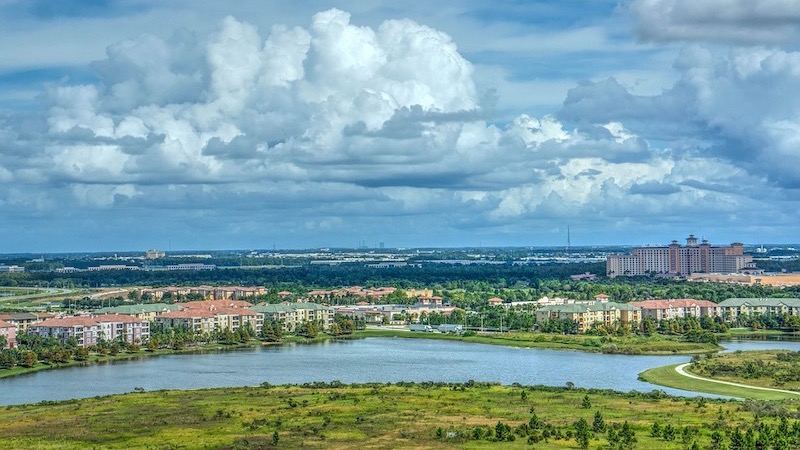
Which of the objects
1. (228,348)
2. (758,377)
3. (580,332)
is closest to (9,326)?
(228,348)

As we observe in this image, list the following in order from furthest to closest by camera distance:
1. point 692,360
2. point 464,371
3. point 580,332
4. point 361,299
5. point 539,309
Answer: point 361,299 → point 539,309 → point 580,332 → point 692,360 → point 464,371

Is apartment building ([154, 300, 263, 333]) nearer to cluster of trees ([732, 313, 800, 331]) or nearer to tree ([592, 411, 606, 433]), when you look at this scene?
cluster of trees ([732, 313, 800, 331])

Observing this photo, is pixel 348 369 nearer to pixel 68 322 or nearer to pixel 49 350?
pixel 49 350

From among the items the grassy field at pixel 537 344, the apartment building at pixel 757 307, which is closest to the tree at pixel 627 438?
the grassy field at pixel 537 344

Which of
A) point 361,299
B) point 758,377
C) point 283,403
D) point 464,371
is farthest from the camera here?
point 361,299

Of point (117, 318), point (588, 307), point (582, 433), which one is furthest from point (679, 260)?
point (582, 433)

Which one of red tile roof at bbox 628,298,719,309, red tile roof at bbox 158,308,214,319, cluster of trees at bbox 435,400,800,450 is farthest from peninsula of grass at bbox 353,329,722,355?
cluster of trees at bbox 435,400,800,450

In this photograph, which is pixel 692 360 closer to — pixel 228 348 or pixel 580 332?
pixel 580 332
